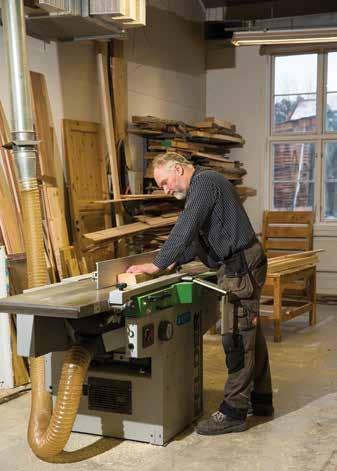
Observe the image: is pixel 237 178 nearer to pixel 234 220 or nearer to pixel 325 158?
pixel 325 158

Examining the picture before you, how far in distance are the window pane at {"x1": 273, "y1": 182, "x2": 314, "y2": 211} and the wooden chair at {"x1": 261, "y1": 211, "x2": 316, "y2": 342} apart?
0.83ft

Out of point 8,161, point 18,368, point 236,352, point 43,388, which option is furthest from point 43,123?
point 236,352

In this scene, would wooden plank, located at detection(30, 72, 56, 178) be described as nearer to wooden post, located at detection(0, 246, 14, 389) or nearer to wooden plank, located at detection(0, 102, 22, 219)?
wooden plank, located at detection(0, 102, 22, 219)

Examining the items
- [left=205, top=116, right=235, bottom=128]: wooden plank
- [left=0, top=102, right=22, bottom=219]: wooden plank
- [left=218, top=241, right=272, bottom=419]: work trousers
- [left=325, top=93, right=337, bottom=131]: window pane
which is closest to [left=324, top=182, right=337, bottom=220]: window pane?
[left=325, top=93, right=337, bottom=131]: window pane

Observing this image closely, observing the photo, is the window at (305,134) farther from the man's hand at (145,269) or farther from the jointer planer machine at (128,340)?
the man's hand at (145,269)

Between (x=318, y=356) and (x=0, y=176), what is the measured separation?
2.72 metres

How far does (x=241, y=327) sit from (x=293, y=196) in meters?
4.15

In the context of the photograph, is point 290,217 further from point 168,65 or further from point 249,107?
point 168,65

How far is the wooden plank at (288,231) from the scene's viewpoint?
6.54 m

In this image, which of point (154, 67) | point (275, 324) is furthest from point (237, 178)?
point (275, 324)

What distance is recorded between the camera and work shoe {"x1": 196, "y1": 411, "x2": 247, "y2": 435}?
3.05 metres

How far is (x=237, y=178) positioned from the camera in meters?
6.69

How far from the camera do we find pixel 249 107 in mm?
6922

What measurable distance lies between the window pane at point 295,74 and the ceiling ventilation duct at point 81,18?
306 cm
